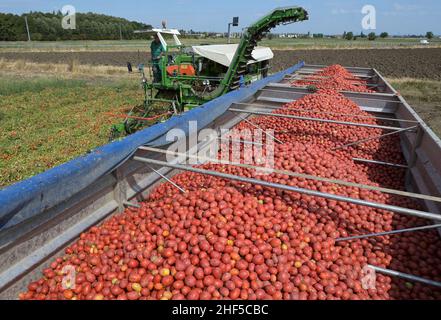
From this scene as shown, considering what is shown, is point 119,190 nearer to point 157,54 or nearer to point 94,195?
point 94,195

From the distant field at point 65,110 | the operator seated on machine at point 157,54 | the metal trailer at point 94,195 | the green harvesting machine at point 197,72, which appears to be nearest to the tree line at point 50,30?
the distant field at point 65,110

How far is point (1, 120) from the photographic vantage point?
33.7 ft

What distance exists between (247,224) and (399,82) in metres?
20.5

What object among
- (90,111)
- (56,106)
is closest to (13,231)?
(90,111)

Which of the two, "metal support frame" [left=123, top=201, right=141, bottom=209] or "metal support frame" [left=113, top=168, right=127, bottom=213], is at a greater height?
"metal support frame" [left=113, top=168, right=127, bottom=213]

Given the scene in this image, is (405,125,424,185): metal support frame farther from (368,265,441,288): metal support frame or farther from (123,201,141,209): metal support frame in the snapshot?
(123,201,141,209): metal support frame

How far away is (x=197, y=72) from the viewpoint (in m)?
8.73

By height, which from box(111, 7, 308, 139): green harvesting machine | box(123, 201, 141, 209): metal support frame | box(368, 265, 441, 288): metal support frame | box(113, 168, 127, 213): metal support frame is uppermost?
box(111, 7, 308, 139): green harvesting machine

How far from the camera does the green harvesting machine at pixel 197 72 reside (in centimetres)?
766

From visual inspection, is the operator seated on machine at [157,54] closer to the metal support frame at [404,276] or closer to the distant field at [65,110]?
the distant field at [65,110]

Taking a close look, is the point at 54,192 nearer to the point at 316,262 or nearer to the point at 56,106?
the point at 316,262

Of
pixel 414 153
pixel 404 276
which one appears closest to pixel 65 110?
pixel 414 153

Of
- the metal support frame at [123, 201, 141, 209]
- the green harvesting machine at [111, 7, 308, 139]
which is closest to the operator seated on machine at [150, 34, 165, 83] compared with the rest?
the green harvesting machine at [111, 7, 308, 139]

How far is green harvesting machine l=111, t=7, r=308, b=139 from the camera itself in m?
7.66
